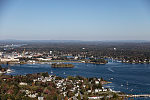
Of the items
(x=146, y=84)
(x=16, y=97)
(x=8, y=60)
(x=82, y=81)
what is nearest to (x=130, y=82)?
(x=146, y=84)

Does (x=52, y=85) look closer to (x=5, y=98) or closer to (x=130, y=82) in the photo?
(x=5, y=98)

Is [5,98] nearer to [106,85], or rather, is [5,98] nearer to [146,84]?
[106,85]

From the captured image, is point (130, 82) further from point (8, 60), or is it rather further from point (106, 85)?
point (8, 60)

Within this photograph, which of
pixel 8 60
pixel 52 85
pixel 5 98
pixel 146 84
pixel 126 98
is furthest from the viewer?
pixel 8 60

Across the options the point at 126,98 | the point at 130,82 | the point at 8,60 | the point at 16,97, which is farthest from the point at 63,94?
the point at 8,60

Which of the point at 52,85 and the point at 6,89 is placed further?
the point at 52,85

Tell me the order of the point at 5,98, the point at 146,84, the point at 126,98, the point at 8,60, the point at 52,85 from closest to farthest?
the point at 5,98
the point at 126,98
the point at 52,85
the point at 146,84
the point at 8,60

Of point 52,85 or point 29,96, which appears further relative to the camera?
point 52,85

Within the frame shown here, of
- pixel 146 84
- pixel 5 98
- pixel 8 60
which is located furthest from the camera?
pixel 8 60
